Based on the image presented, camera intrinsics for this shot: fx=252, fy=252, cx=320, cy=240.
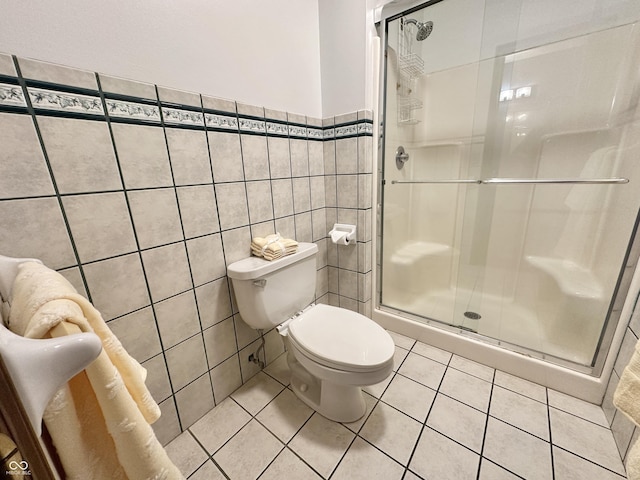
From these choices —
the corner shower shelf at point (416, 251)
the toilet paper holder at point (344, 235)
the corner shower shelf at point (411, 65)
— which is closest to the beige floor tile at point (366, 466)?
the toilet paper holder at point (344, 235)

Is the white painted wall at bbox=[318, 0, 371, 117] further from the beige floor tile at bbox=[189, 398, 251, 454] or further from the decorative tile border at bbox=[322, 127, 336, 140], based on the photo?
the beige floor tile at bbox=[189, 398, 251, 454]

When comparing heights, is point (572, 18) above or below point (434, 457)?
above

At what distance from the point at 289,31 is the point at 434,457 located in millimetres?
1906

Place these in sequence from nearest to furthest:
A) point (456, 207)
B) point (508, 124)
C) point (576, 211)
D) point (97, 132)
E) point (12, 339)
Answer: point (12, 339), point (97, 132), point (576, 211), point (508, 124), point (456, 207)

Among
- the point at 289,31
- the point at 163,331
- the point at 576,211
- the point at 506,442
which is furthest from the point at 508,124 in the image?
the point at 163,331

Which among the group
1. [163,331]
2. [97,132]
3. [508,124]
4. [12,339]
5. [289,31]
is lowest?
[163,331]

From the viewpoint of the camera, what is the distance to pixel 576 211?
131 cm

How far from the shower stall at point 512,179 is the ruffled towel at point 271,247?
26.1 inches

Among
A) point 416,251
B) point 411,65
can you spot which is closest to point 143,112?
point 411,65

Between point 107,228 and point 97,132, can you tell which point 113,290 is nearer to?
point 107,228

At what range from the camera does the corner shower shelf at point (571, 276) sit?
1.20 meters

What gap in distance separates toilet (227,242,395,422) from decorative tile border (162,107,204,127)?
22.4 inches

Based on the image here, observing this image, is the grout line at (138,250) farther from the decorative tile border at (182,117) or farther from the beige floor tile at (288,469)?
the beige floor tile at (288,469)

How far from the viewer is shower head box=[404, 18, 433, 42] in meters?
1.34
